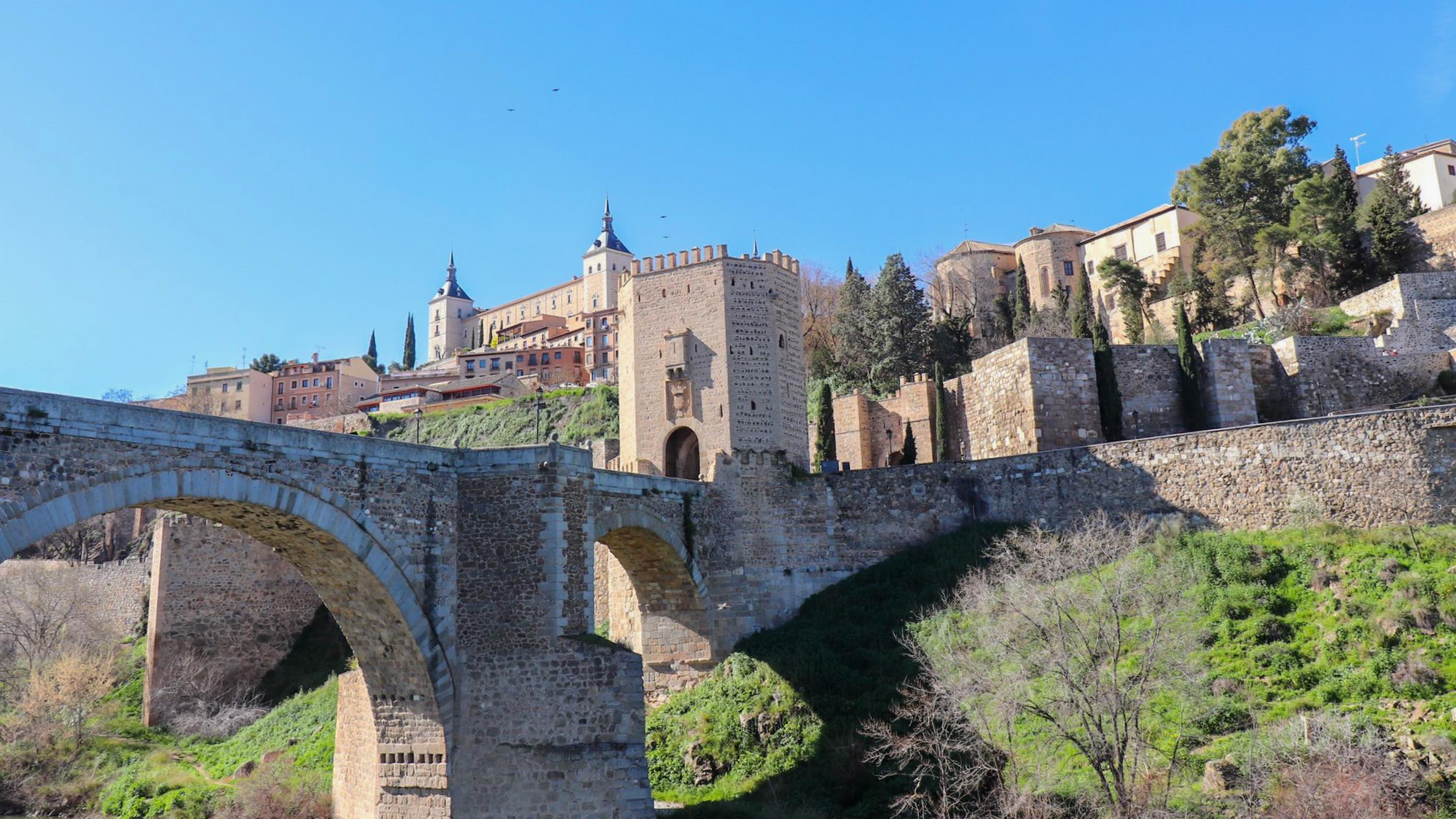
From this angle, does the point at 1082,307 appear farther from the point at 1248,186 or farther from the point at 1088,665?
the point at 1088,665

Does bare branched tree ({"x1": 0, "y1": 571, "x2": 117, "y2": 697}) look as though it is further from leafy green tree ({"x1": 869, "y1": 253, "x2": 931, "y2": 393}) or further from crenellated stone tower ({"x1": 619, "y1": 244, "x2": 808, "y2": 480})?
leafy green tree ({"x1": 869, "y1": 253, "x2": 931, "y2": 393})

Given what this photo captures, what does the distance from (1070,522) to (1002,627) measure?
7.88m

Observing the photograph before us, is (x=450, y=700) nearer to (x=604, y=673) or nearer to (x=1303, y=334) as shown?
(x=604, y=673)

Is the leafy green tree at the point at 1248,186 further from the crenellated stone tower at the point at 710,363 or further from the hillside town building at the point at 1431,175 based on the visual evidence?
the crenellated stone tower at the point at 710,363

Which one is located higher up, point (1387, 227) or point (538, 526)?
point (1387, 227)

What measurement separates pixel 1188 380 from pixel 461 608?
72.4 feet

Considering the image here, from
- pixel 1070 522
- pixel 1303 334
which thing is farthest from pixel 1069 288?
pixel 1070 522

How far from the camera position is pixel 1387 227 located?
3841 centimetres

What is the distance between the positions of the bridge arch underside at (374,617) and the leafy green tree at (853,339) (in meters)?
30.2

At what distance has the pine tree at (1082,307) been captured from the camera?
41.9m

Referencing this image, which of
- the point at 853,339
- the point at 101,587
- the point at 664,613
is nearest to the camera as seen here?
the point at 664,613

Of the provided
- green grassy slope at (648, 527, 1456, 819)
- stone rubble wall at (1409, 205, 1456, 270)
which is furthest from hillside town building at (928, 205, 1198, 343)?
green grassy slope at (648, 527, 1456, 819)

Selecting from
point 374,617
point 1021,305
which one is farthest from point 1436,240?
point 374,617

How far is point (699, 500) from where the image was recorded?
27062mm
